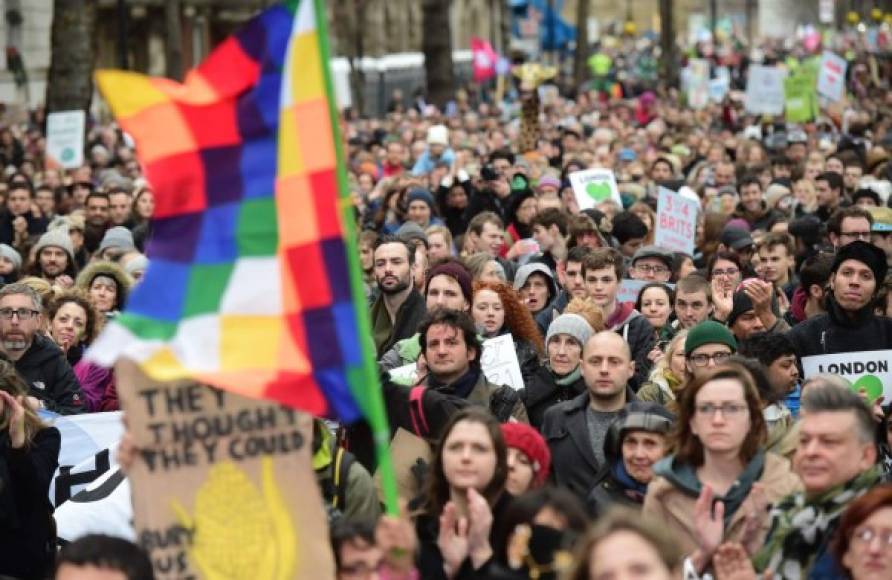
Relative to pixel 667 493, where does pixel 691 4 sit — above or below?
above

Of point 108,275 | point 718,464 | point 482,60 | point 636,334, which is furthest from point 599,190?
point 482,60

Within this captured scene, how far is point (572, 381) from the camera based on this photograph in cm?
991

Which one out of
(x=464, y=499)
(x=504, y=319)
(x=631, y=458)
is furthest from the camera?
(x=504, y=319)

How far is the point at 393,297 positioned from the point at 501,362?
5.86 ft

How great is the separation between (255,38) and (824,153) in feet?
58.8

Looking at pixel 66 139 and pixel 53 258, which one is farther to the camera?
pixel 66 139

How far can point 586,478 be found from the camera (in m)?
8.59

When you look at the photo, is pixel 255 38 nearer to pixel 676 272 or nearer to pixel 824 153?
pixel 676 272

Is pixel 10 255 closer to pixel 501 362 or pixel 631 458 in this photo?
pixel 501 362

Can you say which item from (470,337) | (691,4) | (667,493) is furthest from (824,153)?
(691,4)

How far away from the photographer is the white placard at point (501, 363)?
10422 mm

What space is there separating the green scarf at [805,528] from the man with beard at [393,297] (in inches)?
215

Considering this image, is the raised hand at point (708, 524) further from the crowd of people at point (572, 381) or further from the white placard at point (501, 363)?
the white placard at point (501, 363)

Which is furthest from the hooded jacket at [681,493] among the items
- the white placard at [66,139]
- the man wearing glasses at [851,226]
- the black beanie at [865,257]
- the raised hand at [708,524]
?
the white placard at [66,139]
